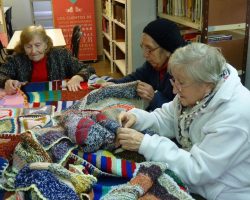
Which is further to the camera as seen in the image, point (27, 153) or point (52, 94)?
point (52, 94)

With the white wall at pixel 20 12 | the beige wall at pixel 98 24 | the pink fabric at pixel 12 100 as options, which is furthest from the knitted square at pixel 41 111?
the white wall at pixel 20 12

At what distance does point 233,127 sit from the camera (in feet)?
3.79

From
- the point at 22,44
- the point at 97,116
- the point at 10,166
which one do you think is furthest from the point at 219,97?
the point at 22,44

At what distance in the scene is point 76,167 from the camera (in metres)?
1.17

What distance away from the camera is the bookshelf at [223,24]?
2525 millimetres

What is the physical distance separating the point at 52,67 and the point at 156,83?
83 centimetres

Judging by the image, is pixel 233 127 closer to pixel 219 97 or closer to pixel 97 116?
pixel 219 97

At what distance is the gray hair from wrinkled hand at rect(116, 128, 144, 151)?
326mm

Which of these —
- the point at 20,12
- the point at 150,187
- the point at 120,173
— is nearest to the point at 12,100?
the point at 120,173

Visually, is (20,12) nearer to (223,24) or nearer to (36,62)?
(36,62)

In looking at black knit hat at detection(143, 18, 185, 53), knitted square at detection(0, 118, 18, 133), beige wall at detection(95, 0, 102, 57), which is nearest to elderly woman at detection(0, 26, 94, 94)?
black knit hat at detection(143, 18, 185, 53)

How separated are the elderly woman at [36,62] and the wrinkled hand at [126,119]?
852mm

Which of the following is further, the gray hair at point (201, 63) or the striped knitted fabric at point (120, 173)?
the gray hair at point (201, 63)

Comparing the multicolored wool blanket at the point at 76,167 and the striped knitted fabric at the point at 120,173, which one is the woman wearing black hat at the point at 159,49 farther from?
the striped knitted fabric at the point at 120,173
